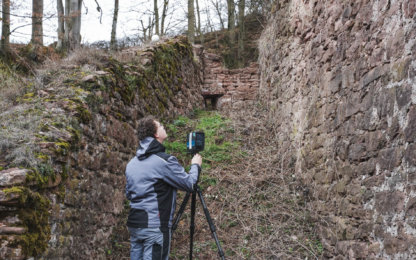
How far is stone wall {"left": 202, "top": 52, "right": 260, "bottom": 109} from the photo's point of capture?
858cm

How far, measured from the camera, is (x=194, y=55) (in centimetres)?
861

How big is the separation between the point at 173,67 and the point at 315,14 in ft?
10.9

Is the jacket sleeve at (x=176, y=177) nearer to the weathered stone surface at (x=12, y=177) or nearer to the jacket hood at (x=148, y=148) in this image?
the jacket hood at (x=148, y=148)

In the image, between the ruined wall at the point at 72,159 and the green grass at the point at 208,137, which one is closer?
the ruined wall at the point at 72,159

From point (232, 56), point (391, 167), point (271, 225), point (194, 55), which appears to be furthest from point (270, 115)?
point (232, 56)

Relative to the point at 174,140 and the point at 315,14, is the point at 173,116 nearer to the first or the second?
the point at 174,140

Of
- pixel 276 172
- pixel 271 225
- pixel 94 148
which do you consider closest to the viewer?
pixel 94 148

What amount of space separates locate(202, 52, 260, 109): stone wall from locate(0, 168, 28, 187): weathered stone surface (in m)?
6.43

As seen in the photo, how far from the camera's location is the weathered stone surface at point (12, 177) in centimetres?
221

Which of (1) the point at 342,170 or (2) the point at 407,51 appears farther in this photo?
(1) the point at 342,170

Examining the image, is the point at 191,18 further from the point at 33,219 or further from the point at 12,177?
the point at 33,219

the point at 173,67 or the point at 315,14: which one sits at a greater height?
the point at 315,14

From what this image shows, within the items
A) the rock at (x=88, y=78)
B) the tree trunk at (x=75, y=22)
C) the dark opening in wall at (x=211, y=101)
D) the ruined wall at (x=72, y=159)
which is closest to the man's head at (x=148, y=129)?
the ruined wall at (x=72, y=159)

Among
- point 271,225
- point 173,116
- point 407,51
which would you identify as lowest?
point 271,225
